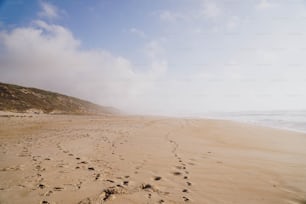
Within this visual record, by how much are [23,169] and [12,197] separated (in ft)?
6.04

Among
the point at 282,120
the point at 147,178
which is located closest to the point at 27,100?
the point at 282,120

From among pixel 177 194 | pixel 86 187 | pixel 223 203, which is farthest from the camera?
pixel 86 187

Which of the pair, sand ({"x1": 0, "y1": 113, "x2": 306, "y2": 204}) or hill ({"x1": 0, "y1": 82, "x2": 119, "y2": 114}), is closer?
sand ({"x1": 0, "y1": 113, "x2": 306, "y2": 204})

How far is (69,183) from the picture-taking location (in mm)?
4422

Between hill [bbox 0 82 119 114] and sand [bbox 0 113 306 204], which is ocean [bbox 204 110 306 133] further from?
hill [bbox 0 82 119 114]

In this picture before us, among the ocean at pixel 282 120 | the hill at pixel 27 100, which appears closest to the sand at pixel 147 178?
the ocean at pixel 282 120

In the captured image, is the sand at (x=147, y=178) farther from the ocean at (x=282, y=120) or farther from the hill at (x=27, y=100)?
the hill at (x=27, y=100)

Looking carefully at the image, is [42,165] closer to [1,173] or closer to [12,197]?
[1,173]

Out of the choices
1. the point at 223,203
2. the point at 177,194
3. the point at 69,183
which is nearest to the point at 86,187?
the point at 69,183

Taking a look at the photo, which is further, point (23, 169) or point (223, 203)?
point (23, 169)

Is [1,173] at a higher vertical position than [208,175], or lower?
lower

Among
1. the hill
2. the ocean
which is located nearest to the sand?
the ocean

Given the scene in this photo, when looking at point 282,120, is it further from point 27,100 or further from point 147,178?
point 27,100

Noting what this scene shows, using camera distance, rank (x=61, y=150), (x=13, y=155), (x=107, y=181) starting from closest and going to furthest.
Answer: (x=107, y=181) → (x=13, y=155) → (x=61, y=150)
